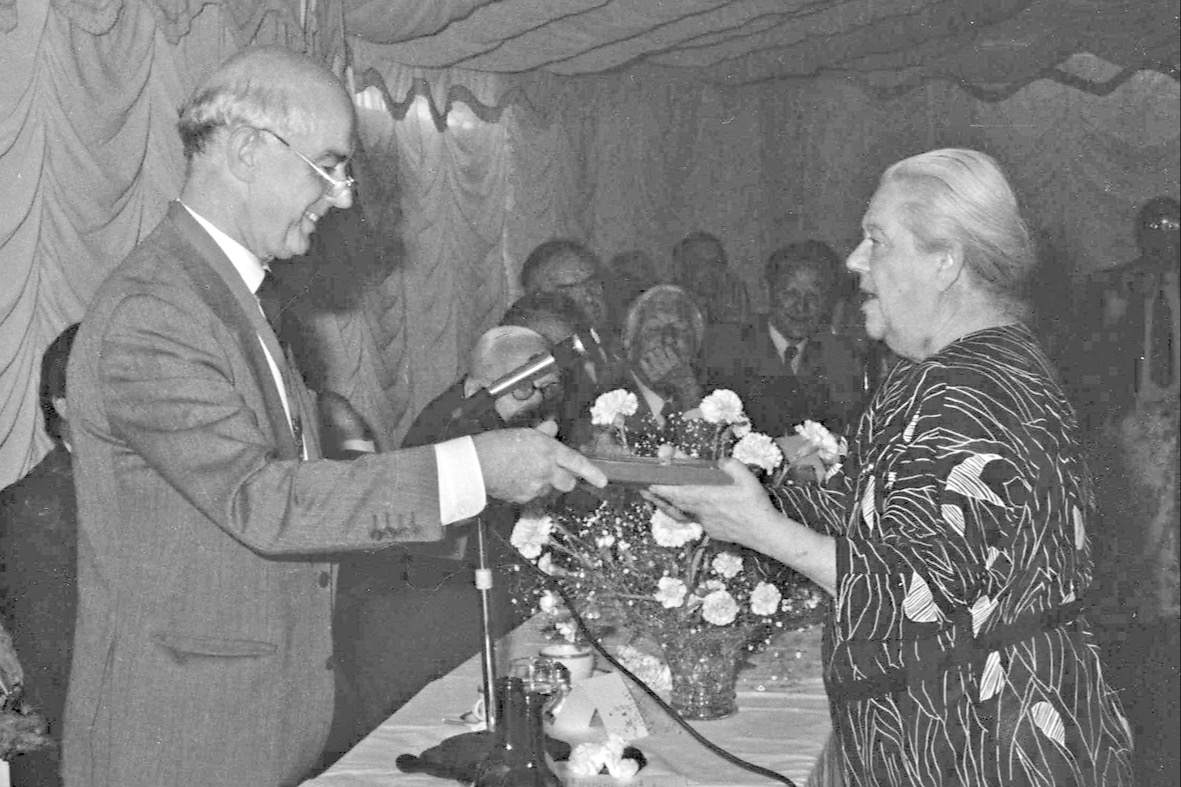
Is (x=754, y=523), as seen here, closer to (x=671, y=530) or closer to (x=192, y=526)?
(x=671, y=530)

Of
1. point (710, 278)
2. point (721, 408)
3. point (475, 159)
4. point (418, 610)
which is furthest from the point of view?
point (710, 278)

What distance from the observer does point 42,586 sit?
321 cm

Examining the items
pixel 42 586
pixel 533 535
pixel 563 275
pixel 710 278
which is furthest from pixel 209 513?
pixel 710 278

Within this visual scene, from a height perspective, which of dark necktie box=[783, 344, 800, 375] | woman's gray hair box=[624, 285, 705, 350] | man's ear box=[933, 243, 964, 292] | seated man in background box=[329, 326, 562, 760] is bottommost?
seated man in background box=[329, 326, 562, 760]

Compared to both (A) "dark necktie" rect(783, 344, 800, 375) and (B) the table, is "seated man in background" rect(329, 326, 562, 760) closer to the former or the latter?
(B) the table

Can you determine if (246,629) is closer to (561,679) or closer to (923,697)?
(561,679)

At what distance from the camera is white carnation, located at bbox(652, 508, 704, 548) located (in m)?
2.13

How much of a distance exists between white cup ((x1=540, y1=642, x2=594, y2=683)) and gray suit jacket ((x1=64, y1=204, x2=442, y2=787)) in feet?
2.13

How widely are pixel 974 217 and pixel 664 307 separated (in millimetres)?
3057

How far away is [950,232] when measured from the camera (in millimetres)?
1949

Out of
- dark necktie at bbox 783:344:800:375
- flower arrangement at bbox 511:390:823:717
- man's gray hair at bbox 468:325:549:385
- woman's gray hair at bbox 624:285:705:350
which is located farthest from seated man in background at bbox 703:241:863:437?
flower arrangement at bbox 511:390:823:717

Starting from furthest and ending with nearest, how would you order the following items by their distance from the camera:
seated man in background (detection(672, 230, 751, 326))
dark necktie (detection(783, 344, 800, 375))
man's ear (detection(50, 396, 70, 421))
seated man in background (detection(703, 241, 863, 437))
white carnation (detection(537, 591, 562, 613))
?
seated man in background (detection(672, 230, 751, 326)) < dark necktie (detection(783, 344, 800, 375)) < seated man in background (detection(703, 241, 863, 437)) < man's ear (detection(50, 396, 70, 421)) < white carnation (detection(537, 591, 562, 613))

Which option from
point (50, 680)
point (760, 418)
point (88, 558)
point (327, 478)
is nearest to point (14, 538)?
point (50, 680)

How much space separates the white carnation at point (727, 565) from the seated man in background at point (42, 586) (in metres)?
1.71
